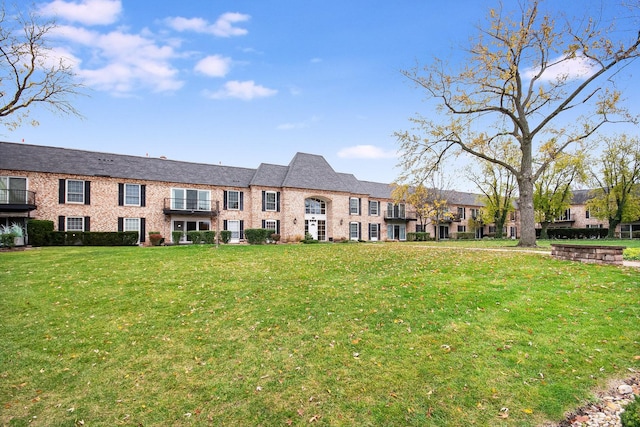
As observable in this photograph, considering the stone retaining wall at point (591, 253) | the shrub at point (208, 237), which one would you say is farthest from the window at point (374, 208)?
the stone retaining wall at point (591, 253)

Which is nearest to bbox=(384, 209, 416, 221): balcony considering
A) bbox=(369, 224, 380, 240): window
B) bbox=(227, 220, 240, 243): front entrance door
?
bbox=(369, 224, 380, 240): window

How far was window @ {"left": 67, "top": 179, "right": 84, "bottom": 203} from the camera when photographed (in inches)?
957

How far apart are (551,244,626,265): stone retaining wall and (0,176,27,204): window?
29978 millimetres

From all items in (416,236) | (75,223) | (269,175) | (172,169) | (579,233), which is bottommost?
(416,236)

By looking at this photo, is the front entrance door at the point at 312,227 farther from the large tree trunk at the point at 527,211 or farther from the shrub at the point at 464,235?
the shrub at the point at 464,235

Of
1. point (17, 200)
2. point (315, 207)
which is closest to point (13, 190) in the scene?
point (17, 200)

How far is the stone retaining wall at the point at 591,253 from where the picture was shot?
10.7 metres

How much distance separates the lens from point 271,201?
3100 cm

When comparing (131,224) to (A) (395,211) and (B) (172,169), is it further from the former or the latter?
(A) (395,211)

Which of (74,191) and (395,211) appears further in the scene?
(395,211)

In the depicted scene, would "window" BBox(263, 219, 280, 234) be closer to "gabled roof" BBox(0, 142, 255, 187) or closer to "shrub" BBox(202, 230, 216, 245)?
"gabled roof" BBox(0, 142, 255, 187)

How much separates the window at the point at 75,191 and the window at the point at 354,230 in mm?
23513

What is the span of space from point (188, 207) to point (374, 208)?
19996mm

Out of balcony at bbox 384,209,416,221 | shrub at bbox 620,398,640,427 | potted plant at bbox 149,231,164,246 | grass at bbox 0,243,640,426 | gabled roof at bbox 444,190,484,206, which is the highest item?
gabled roof at bbox 444,190,484,206
